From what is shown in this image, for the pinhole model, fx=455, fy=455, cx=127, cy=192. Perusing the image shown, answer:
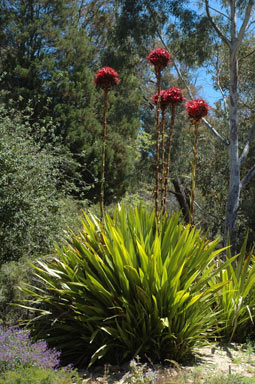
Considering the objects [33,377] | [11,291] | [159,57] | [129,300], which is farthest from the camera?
[11,291]

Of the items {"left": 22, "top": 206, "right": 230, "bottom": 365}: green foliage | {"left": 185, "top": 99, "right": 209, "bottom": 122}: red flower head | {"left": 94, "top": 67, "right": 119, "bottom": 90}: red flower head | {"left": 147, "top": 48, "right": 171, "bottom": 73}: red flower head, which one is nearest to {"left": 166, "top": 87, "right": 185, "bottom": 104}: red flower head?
{"left": 185, "top": 99, "right": 209, "bottom": 122}: red flower head

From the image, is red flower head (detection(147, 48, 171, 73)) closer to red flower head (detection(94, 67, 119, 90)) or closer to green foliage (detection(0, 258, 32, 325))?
red flower head (detection(94, 67, 119, 90))

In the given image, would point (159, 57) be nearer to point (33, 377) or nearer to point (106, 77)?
point (106, 77)

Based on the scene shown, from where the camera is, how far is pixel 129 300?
456 cm

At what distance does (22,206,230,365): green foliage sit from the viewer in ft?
14.5

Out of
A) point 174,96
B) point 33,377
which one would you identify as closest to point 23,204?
point 174,96

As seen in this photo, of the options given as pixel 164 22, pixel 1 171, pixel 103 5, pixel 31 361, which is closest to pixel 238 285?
pixel 31 361

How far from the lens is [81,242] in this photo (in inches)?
215

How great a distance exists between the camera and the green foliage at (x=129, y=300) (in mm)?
4430

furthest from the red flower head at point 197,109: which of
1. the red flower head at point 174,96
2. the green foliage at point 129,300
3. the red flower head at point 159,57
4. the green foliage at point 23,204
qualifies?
the green foliage at point 23,204

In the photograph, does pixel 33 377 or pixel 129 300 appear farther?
pixel 129 300

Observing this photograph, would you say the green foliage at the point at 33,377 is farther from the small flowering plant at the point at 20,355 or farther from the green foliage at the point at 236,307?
the green foliage at the point at 236,307

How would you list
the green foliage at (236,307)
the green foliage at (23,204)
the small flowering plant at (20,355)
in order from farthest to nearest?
the green foliage at (23,204) < the green foliage at (236,307) < the small flowering plant at (20,355)

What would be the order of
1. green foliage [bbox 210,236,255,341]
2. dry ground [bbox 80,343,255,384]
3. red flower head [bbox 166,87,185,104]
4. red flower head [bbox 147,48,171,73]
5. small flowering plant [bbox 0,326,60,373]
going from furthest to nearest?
red flower head [bbox 166,87,185,104] < green foliage [bbox 210,236,255,341] < red flower head [bbox 147,48,171,73] < dry ground [bbox 80,343,255,384] < small flowering plant [bbox 0,326,60,373]
